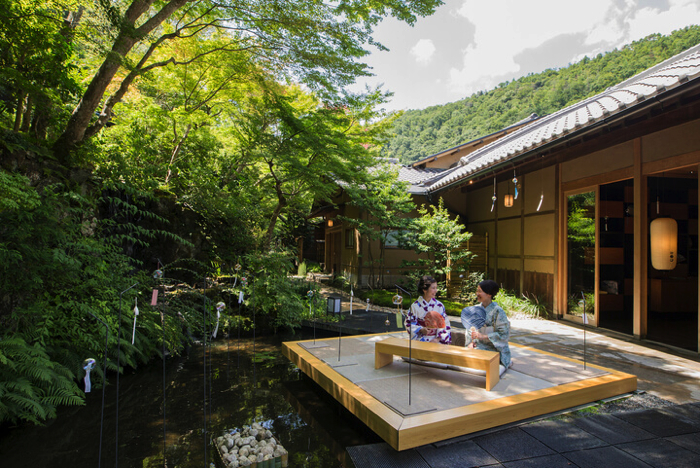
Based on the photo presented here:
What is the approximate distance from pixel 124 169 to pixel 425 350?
571 centimetres

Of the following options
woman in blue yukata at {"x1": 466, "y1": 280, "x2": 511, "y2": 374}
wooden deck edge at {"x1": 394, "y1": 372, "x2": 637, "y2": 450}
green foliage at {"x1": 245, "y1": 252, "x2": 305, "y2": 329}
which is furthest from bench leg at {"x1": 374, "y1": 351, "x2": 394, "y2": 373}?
green foliage at {"x1": 245, "y1": 252, "x2": 305, "y2": 329}

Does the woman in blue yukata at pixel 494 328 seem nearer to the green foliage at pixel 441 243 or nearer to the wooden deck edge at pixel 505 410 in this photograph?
the wooden deck edge at pixel 505 410

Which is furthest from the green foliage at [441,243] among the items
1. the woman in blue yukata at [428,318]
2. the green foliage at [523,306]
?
the woman in blue yukata at [428,318]

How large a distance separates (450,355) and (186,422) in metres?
2.90

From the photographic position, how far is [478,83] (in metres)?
59.7

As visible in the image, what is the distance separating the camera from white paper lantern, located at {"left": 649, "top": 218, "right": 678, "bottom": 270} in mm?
Answer: 6609

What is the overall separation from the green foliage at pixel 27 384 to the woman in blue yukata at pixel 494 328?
14.3ft

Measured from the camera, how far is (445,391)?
3.82m

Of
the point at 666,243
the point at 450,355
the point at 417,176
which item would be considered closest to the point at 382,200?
the point at 417,176

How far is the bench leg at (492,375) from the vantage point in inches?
147

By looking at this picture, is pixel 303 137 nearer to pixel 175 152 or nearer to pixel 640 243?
pixel 175 152

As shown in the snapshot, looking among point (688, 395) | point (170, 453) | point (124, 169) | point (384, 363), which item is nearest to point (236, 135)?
point (124, 169)

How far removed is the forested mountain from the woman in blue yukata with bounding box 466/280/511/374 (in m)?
13.2

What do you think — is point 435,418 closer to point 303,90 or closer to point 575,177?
point 575,177
